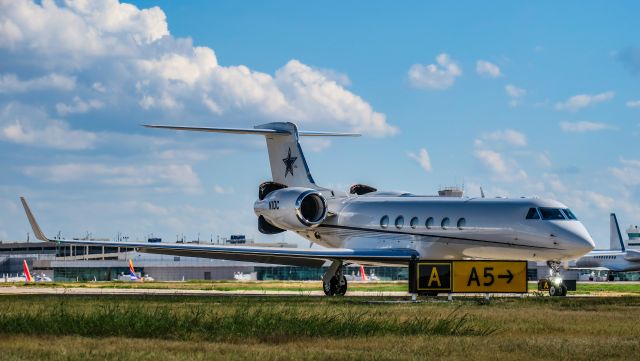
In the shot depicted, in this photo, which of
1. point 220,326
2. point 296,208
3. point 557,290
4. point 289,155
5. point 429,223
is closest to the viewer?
point 220,326

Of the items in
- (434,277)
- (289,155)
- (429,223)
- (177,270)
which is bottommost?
(434,277)

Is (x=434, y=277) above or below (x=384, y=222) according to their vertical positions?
below

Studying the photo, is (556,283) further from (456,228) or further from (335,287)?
(335,287)

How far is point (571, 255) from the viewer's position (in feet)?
117

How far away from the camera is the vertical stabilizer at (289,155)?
154 ft

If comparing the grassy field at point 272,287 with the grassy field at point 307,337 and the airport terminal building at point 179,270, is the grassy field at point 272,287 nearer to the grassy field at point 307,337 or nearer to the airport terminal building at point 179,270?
the grassy field at point 307,337

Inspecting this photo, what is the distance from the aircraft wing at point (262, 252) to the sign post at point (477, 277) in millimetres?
6172

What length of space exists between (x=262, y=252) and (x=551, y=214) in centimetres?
1088

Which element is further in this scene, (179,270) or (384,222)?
(179,270)

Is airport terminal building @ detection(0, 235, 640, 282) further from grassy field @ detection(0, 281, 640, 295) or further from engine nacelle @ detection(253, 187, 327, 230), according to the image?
engine nacelle @ detection(253, 187, 327, 230)

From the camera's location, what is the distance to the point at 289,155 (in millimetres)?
47156

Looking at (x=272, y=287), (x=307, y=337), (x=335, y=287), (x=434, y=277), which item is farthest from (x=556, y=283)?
(x=307, y=337)

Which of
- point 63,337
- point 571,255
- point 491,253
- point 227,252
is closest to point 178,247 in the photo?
point 227,252

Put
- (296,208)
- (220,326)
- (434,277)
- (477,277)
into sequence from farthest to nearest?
(296,208), (434,277), (477,277), (220,326)
